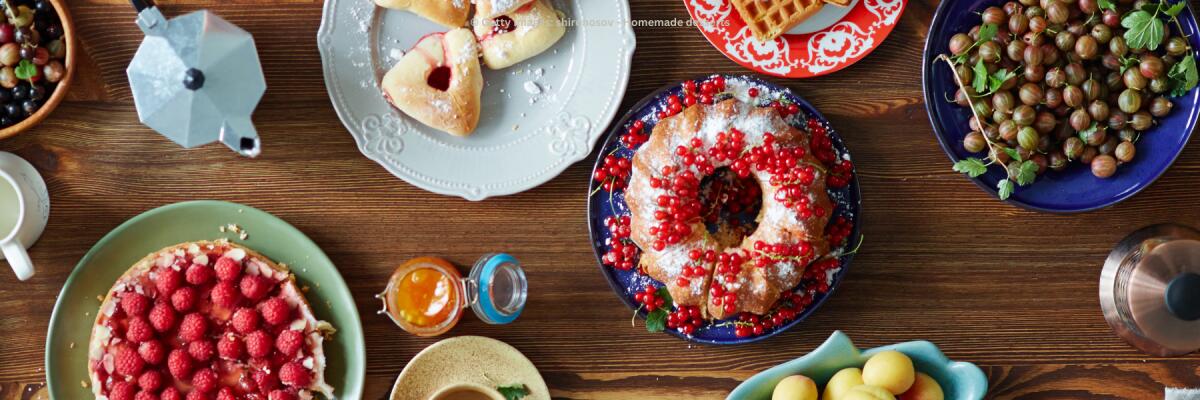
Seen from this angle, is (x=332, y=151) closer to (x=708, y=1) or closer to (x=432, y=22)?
(x=432, y=22)

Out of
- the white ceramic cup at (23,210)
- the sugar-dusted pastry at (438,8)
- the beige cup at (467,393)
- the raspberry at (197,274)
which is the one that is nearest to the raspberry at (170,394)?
the raspberry at (197,274)

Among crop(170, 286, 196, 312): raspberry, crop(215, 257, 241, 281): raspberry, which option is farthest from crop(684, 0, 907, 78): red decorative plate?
crop(170, 286, 196, 312): raspberry

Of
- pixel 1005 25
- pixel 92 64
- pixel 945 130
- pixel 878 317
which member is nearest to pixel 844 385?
pixel 878 317

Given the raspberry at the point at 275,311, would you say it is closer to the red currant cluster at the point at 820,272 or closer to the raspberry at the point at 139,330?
the raspberry at the point at 139,330

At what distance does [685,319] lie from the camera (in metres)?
1.79

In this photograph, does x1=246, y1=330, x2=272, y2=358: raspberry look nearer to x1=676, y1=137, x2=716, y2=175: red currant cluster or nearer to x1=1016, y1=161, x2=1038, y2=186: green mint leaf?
x1=676, y1=137, x2=716, y2=175: red currant cluster

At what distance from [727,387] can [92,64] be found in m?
1.45

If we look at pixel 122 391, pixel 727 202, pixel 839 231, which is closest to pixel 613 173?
pixel 727 202

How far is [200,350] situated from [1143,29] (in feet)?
6.27

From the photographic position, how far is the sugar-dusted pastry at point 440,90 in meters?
1.75

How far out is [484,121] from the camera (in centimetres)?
184

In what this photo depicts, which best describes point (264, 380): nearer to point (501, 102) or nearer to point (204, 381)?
point (204, 381)

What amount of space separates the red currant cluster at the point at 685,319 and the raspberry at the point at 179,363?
3.08 ft

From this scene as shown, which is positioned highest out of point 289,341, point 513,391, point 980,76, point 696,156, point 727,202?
point 980,76
